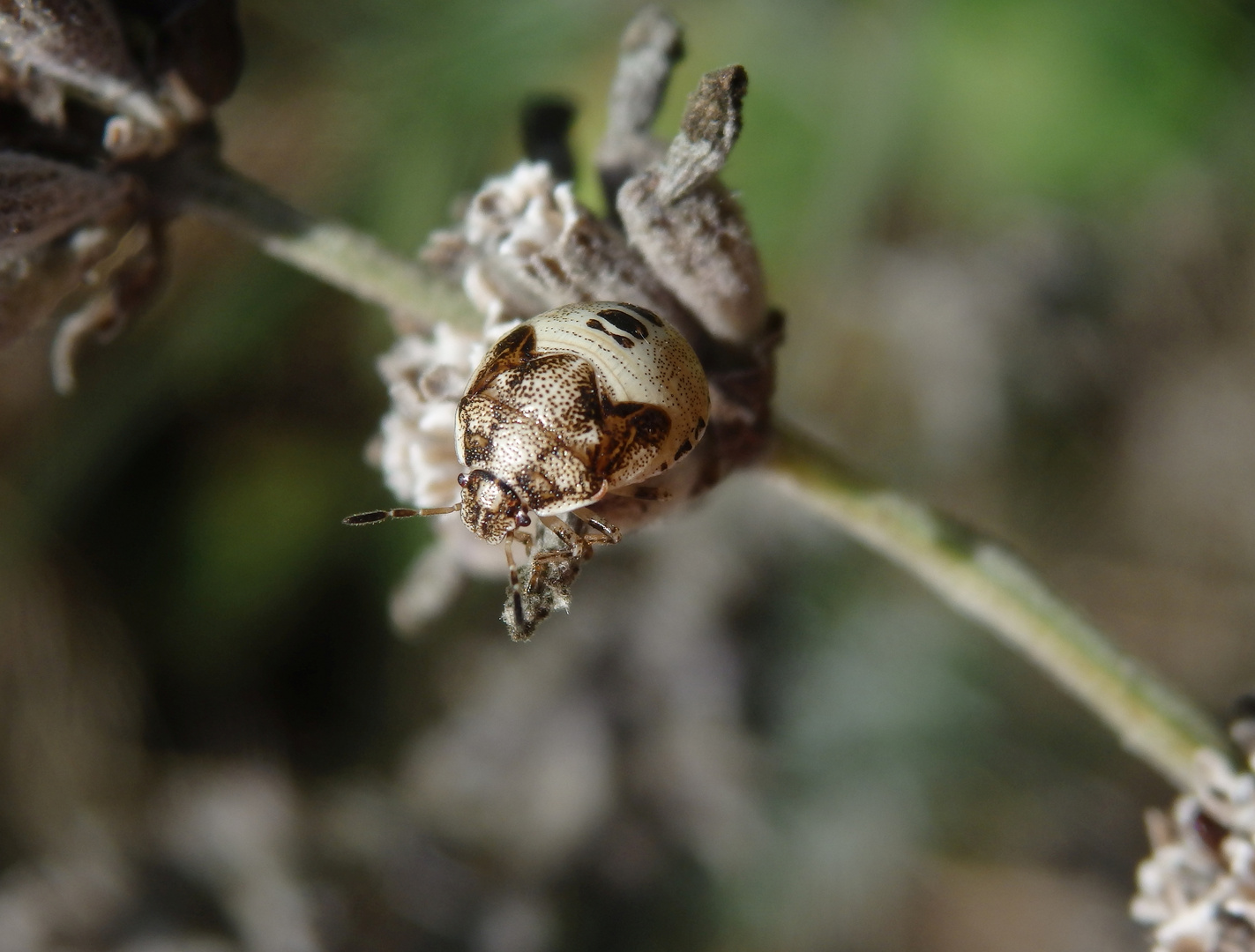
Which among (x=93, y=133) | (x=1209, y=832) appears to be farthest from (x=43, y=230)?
(x=1209, y=832)

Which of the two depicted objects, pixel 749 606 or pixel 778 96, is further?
pixel 778 96

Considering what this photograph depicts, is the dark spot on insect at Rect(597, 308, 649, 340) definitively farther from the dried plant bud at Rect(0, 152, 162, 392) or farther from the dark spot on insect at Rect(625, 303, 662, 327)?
the dried plant bud at Rect(0, 152, 162, 392)

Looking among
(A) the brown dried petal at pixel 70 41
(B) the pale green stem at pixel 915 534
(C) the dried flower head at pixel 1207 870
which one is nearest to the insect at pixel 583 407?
(B) the pale green stem at pixel 915 534

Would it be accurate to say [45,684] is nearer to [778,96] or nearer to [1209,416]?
[778,96]

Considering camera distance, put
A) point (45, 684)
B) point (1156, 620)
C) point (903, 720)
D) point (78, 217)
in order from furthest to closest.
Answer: point (1156, 620)
point (45, 684)
point (903, 720)
point (78, 217)

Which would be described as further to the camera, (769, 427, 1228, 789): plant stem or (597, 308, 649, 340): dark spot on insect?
(769, 427, 1228, 789): plant stem

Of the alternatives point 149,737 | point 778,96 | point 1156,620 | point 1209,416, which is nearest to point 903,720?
point 1156,620

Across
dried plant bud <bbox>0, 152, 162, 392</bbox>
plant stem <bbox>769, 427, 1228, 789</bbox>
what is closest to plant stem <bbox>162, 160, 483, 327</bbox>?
dried plant bud <bbox>0, 152, 162, 392</bbox>
